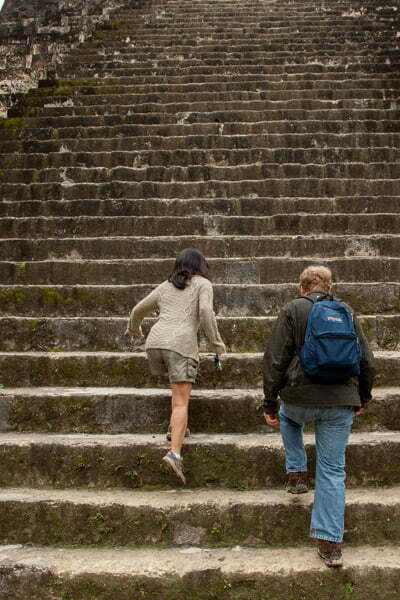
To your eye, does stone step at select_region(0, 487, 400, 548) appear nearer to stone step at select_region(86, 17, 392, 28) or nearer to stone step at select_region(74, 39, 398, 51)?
stone step at select_region(74, 39, 398, 51)

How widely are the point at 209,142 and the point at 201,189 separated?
114cm

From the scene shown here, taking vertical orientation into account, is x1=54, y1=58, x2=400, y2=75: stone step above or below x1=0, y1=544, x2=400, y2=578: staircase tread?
above

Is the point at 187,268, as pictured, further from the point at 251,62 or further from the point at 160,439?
the point at 251,62

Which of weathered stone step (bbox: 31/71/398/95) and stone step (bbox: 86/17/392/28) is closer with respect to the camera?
weathered stone step (bbox: 31/71/398/95)

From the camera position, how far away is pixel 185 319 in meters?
3.29

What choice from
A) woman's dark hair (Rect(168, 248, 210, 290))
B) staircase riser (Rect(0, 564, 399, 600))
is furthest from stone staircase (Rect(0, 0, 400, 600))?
woman's dark hair (Rect(168, 248, 210, 290))

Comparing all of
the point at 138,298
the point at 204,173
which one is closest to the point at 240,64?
the point at 204,173

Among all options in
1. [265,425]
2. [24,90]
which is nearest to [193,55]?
[24,90]

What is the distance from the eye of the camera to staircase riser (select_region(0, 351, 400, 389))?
3949 mm

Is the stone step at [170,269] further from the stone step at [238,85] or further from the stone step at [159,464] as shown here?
the stone step at [238,85]

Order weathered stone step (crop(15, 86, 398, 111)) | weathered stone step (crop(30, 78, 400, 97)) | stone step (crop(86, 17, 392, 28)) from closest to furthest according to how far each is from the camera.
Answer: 1. weathered stone step (crop(15, 86, 398, 111))
2. weathered stone step (crop(30, 78, 400, 97))
3. stone step (crop(86, 17, 392, 28))

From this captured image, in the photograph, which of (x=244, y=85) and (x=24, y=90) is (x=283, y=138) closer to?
(x=244, y=85)

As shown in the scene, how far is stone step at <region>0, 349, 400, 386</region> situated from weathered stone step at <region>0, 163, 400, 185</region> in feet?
9.47

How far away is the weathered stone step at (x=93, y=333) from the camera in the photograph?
4.30m
